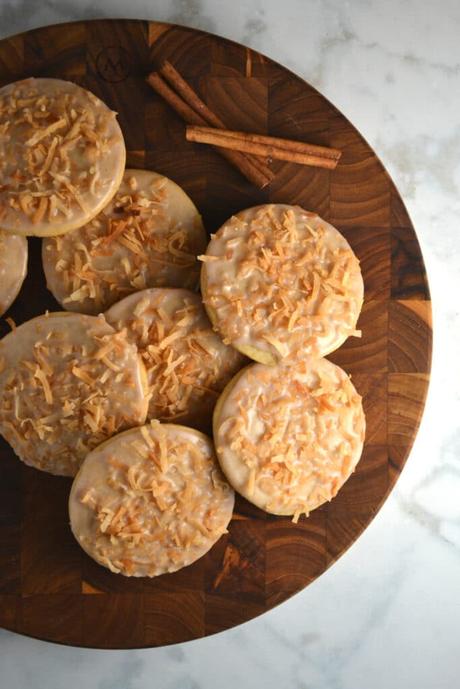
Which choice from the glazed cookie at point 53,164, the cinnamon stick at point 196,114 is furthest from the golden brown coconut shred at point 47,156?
the cinnamon stick at point 196,114

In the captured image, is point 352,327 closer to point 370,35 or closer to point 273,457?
point 273,457

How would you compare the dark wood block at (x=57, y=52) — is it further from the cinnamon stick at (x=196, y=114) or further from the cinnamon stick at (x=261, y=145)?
the cinnamon stick at (x=261, y=145)

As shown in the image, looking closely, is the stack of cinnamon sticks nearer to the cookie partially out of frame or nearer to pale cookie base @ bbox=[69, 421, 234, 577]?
the cookie partially out of frame

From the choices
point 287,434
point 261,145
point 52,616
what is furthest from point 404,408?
point 52,616

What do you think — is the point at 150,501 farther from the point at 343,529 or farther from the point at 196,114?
the point at 196,114

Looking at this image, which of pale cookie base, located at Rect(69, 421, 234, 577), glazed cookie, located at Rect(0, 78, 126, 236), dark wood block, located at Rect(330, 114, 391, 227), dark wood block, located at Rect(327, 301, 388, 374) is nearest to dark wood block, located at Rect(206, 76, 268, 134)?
dark wood block, located at Rect(330, 114, 391, 227)

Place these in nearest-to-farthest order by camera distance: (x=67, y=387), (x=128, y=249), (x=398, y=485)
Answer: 1. (x=67, y=387)
2. (x=128, y=249)
3. (x=398, y=485)
